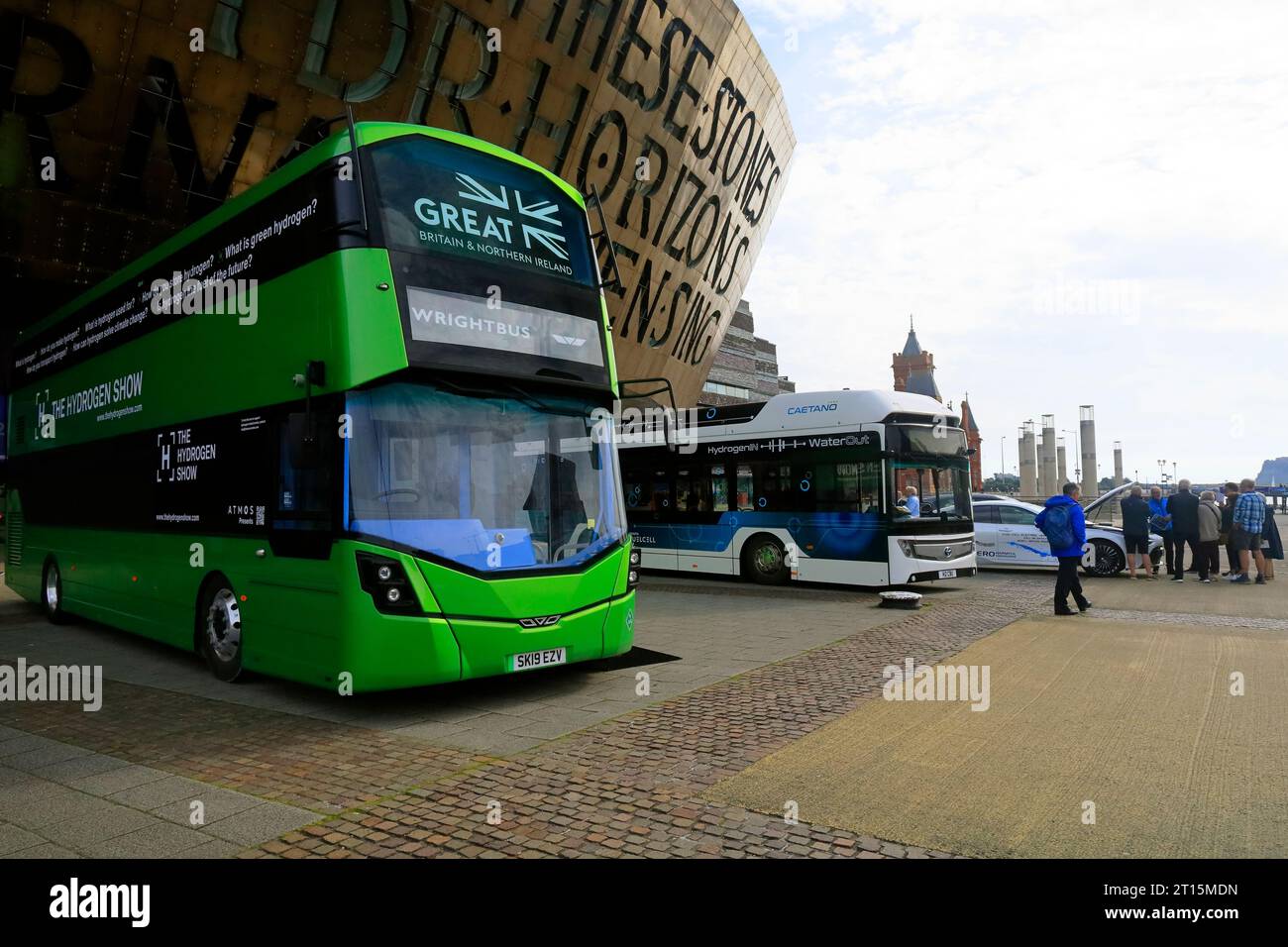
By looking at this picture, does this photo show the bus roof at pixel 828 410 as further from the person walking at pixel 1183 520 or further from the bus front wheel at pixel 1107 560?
the bus front wheel at pixel 1107 560

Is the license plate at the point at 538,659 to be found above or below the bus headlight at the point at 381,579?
below

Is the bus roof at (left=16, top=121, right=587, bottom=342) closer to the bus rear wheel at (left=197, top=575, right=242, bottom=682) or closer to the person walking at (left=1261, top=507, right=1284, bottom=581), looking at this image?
the bus rear wheel at (left=197, top=575, right=242, bottom=682)

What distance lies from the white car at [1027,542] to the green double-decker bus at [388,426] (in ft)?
39.3

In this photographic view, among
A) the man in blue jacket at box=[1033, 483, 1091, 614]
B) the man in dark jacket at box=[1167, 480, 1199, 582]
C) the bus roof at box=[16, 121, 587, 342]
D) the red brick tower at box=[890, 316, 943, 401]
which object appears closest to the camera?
the bus roof at box=[16, 121, 587, 342]

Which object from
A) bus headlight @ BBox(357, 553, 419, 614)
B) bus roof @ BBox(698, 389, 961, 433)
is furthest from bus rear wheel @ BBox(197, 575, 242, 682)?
bus roof @ BBox(698, 389, 961, 433)

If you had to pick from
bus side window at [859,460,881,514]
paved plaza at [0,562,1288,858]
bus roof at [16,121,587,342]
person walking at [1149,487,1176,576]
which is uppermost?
bus roof at [16,121,587,342]

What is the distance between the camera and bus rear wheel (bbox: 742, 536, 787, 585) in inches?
607

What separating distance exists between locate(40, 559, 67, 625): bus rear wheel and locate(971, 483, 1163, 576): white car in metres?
14.6

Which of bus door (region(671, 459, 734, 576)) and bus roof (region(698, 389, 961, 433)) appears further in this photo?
bus door (region(671, 459, 734, 576))

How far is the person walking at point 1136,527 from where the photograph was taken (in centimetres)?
1566

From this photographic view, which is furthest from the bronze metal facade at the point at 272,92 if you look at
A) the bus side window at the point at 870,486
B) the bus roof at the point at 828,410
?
the bus side window at the point at 870,486

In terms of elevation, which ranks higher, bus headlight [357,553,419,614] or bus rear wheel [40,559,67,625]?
bus headlight [357,553,419,614]
